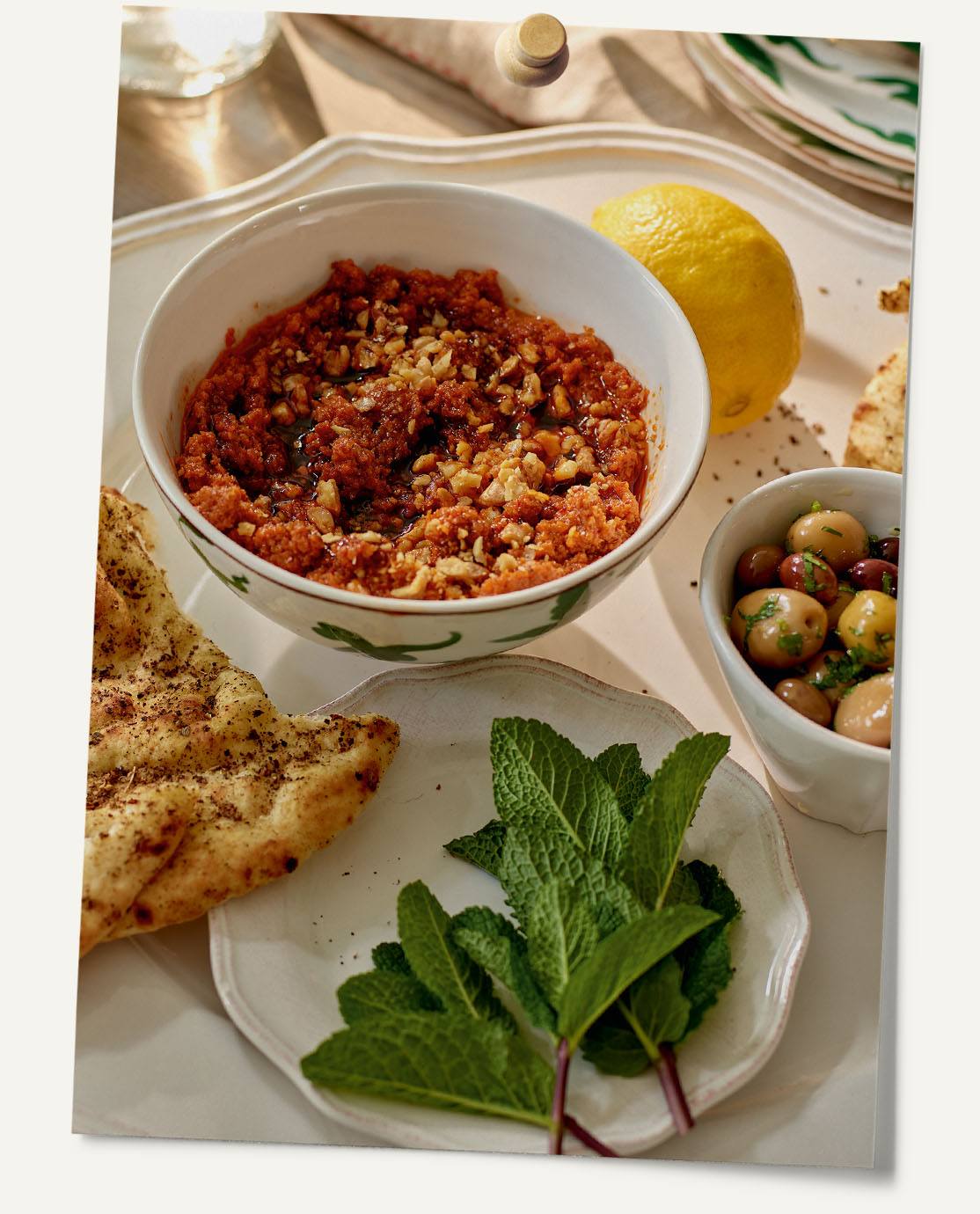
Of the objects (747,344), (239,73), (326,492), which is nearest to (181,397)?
(326,492)

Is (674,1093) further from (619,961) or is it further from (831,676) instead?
(831,676)

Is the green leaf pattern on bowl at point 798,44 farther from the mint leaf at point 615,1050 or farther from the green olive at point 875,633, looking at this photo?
the mint leaf at point 615,1050

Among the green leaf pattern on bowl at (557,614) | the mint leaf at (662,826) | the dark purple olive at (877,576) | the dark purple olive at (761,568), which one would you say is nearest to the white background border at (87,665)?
the dark purple olive at (877,576)

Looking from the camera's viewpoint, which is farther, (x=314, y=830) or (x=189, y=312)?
(x=189, y=312)

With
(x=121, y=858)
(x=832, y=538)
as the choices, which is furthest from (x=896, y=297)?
(x=121, y=858)

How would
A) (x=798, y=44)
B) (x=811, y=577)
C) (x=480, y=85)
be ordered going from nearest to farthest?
(x=811, y=577) < (x=798, y=44) < (x=480, y=85)

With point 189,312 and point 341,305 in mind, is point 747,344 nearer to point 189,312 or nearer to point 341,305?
point 341,305
